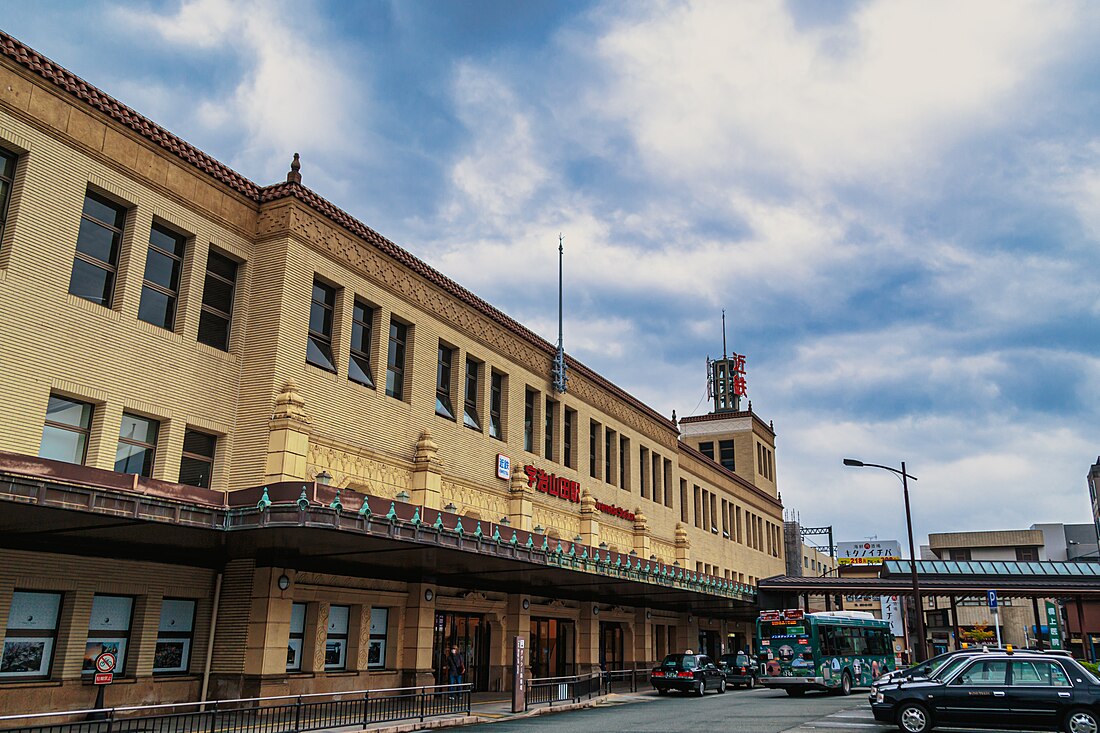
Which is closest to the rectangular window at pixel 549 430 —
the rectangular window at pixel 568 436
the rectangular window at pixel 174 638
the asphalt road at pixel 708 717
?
the rectangular window at pixel 568 436

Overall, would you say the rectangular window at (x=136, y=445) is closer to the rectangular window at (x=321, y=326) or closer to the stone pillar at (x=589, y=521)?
the rectangular window at (x=321, y=326)

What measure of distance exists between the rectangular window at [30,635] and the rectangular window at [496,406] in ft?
54.5

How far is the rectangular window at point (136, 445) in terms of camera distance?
67.4ft

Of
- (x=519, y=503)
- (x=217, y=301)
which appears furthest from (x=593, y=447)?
A: (x=217, y=301)

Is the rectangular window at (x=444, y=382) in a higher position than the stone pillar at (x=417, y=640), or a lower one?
higher

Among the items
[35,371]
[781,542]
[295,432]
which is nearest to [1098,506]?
[781,542]

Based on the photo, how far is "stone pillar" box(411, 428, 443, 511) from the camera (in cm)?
2727

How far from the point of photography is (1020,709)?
1712 centimetres

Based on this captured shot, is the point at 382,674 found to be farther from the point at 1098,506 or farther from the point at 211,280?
the point at 1098,506

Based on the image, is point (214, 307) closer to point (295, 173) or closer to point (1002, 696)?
point (295, 173)

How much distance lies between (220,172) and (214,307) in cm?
370

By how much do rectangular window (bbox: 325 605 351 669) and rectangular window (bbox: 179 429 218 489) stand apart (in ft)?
17.1

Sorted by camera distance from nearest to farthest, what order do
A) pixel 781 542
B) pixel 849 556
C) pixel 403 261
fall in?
1. pixel 403 261
2. pixel 781 542
3. pixel 849 556

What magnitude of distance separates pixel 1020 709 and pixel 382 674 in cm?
1657
